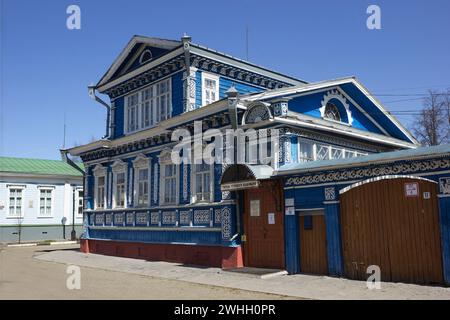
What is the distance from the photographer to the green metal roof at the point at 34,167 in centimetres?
3522

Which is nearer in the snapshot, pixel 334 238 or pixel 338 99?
pixel 334 238

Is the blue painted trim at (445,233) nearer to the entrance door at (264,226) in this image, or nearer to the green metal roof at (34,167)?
the entrance door at (264,226)

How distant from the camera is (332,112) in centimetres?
1742

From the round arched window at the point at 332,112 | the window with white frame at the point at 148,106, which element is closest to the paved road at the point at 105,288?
the window with white frame at the point at 148,106

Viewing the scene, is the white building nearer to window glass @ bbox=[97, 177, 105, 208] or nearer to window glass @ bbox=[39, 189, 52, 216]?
window glass @ bbox=[39, 189, 52, 216]

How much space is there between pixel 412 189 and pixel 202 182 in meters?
7.60

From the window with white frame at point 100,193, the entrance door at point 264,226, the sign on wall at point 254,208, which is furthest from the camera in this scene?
the window with white frame at point 100,193

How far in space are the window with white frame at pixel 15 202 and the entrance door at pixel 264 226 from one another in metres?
25.1

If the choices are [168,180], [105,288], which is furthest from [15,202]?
[105,288]

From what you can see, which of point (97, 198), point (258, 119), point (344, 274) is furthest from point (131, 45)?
point (344, 274)

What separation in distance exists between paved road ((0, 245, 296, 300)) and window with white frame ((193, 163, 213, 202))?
3.48 m

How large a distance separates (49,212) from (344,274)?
1143 inches

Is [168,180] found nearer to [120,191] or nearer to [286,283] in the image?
[120,191]
